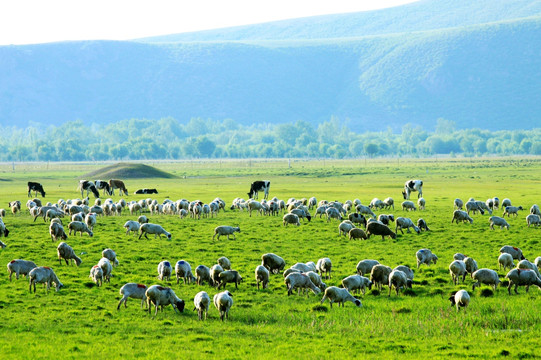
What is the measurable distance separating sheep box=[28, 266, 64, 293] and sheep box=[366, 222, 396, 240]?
50.6 feet

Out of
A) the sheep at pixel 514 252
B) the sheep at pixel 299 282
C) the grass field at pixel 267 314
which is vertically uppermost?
the sheep at pixel 514 252

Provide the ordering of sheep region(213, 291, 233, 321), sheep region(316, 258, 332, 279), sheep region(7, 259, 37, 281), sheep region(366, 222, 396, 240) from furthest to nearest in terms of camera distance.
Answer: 1. sheep region(366, 222, 396, 240)
2. sheep region(316, 258, 332, 279)
3. sheep region(7, 259, 37, 281)
4. sheep region(213, 291, 233, 321)

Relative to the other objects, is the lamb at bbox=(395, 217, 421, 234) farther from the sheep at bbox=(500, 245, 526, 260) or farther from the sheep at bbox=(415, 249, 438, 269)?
the sheep at bbox=(500, 245, 526, 260)

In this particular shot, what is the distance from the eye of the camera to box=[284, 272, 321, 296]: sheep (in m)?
20.2

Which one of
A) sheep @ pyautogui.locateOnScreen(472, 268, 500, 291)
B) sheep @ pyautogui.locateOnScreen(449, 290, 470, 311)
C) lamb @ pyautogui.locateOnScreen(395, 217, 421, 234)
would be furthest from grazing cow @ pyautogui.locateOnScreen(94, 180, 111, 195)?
sheep @ pyautogui.locateOnScreen(449, 290, 470, 311)

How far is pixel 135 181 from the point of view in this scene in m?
85.9

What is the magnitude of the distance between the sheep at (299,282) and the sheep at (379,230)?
38.2 feet

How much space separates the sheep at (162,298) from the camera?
1814 centimetres

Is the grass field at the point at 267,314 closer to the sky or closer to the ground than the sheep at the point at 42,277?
closer to the ground

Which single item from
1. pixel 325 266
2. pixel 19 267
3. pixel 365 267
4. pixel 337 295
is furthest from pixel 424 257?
pixel 19 267

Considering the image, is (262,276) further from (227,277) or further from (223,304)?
(223,304)

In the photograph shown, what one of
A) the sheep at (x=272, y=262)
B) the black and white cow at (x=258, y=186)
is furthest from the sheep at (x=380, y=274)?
the black and white cow at (x=258, y=186)

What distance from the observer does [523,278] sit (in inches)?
786

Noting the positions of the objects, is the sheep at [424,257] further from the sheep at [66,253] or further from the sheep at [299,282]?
the sheep at [66,253]
